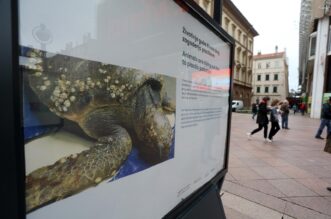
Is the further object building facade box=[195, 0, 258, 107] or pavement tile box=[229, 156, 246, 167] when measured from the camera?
building facade box=[195, 0, 258, 107]

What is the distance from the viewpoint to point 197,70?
1794 millimetres

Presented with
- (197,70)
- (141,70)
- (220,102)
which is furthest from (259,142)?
(141,70)

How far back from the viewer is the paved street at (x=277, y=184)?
341 cm

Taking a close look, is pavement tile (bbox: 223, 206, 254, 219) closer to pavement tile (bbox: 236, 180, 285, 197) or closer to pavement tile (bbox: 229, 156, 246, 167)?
pavement tile (bbox: 236, 180, 285, 197)

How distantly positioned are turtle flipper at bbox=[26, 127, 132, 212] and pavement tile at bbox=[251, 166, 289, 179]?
14.7ft

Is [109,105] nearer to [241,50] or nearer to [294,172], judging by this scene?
[294,172]

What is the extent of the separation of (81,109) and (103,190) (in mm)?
388

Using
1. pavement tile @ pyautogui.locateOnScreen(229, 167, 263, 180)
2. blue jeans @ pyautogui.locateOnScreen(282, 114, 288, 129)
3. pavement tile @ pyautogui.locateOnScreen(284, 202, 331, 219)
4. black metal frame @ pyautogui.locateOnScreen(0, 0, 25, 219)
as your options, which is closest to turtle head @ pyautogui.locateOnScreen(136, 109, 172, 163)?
black metal frame @ pyautogui.locateOnScreen(0, 0, 25, 219)

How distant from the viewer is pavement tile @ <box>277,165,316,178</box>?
5.01 meters

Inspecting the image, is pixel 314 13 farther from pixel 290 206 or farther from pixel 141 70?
pixel 141 70

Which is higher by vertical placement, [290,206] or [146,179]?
[146,179]

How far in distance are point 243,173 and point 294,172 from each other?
3.78ft

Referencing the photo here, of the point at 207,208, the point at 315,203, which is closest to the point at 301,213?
the point at 315,203

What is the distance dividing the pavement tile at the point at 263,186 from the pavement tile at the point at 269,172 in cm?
39
